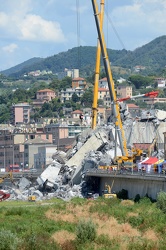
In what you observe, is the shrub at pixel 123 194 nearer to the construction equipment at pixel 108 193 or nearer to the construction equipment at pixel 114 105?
the construction equipment at pixel 108 193

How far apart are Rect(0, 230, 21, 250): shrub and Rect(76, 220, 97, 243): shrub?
3515 mm

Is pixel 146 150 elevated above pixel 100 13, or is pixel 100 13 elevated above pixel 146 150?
pixel 100 13

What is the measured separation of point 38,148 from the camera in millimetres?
140750

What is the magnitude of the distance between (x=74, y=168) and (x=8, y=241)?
125 ft

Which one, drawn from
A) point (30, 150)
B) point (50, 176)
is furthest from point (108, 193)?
point (30, 150)

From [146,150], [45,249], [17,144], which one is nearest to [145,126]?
[146,150]

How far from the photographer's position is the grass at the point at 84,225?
50.0m

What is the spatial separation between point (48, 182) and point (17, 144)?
2816 inches

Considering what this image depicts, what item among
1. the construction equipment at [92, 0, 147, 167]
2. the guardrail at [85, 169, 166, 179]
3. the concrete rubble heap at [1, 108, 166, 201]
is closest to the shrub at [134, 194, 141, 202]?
the guardrail at [85, 169, 166, 179]

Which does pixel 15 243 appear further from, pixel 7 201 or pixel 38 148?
pixel 38 148

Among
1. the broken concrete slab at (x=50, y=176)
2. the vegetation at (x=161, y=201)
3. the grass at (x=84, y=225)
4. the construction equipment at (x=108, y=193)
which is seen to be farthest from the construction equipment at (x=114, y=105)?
the vegetation at (x=161, y=201)

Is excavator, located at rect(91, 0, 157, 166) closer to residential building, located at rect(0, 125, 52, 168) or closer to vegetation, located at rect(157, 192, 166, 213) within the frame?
vegetation, located at rect(157, 192, 166, 213)

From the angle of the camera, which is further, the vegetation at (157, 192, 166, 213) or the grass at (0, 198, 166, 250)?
the vegetation at (157, 192, 166, 213)

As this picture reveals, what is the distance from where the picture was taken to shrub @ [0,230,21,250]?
1896 inches
